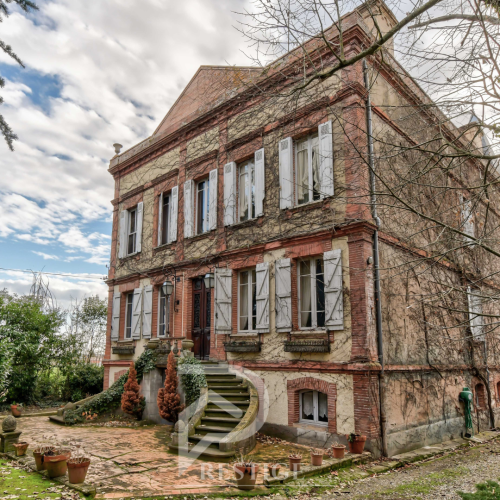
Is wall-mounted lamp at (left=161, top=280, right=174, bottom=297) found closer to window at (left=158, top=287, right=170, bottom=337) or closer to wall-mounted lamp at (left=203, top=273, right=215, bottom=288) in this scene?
window at (left=158, top=287, right=170, bottom=337)

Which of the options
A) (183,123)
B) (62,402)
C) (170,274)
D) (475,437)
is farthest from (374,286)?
(62,402)

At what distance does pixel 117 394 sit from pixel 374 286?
8.08 m

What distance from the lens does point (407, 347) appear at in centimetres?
1123

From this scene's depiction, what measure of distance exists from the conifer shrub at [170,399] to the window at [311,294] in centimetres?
343

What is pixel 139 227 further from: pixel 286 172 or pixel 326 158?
pixel 326 158

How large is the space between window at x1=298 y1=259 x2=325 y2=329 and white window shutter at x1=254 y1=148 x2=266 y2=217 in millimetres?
2075

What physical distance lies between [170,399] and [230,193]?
617 centimetres

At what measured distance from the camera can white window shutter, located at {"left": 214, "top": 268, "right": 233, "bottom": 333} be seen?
12.9 meters

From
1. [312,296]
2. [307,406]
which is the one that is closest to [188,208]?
[312,296]

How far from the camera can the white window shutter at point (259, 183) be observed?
41.5ft

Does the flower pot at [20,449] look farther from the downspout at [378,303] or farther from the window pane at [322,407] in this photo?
the downspout at [378,303]

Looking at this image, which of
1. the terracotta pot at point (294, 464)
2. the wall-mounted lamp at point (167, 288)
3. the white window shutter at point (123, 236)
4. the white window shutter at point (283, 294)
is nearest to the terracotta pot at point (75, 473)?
the terracotta pot at point (294, 464)

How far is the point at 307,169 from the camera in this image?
12.0 meters

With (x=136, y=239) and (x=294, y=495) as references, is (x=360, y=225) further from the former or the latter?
(x=136, y=239)
